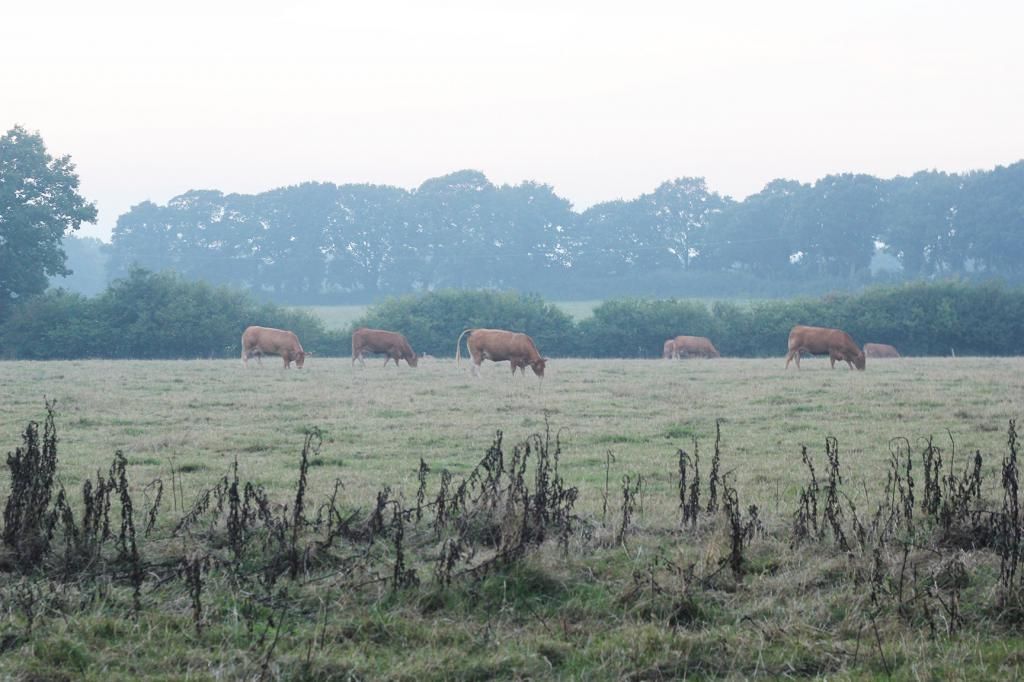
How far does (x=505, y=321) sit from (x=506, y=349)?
25268mm

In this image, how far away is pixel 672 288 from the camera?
8350 centimetres

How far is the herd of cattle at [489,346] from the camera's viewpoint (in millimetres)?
26156

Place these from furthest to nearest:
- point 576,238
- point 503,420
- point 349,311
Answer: point 576,238 < point 349,311 < point 503,420

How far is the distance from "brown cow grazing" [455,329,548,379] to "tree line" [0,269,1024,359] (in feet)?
73.8

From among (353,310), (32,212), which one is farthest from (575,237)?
(32,212)

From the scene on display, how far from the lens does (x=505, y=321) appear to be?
169 ft

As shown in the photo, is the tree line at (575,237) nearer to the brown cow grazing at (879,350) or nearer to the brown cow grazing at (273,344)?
the brown cow grazing at (879,350)

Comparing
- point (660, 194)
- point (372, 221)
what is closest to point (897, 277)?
point (660, 194)

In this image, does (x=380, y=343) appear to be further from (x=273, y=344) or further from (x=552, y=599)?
(x=552, y=599)

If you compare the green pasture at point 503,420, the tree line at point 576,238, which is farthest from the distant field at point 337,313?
the green pasture at point 503,420

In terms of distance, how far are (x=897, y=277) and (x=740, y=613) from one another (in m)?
75.1

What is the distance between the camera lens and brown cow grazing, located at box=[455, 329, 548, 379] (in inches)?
1016

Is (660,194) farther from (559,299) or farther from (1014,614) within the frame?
(1014,614)

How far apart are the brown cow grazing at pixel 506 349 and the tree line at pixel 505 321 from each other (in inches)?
886
